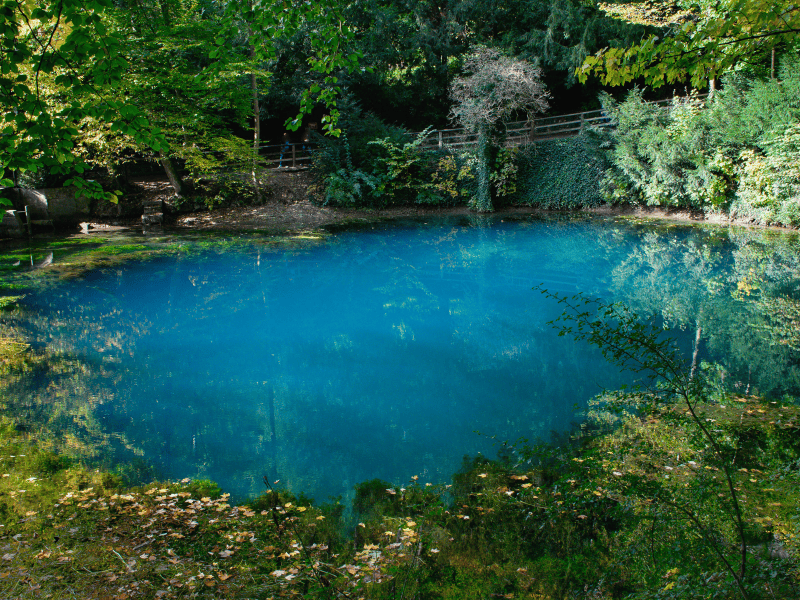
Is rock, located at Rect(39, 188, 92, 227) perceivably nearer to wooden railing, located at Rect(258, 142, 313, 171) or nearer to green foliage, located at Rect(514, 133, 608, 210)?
wooden railing, located at Rect(258, 142, 313, 171)

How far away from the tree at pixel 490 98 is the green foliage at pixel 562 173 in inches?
56.7

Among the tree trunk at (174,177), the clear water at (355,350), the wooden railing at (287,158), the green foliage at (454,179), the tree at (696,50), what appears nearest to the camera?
the tree at (696,50)

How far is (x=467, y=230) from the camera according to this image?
17297 mm

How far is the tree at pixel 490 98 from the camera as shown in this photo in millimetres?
18891

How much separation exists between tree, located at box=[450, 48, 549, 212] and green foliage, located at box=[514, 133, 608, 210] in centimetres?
144

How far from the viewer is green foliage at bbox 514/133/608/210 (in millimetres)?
19344

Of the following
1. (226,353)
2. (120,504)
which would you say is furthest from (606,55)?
(226,353)

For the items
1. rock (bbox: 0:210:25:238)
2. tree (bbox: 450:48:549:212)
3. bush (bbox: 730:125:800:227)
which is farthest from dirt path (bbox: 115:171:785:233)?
rock (bbox: 0:210:25:238)

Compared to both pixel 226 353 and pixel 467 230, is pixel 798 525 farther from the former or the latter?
pixel 467 230

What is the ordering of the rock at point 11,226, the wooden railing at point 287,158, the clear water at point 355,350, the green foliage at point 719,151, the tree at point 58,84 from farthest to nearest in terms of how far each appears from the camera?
the wooden railing at point 287,158 → the rock at point 11,226 → the green foliage at point 719,151 → the clear water at point 355,350 → the tree at point 58,84

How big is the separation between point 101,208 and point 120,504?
17762 millimetres

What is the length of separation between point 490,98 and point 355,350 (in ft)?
48.0

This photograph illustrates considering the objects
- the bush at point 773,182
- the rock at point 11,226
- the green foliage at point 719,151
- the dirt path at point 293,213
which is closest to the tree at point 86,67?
the rock at point 11,226

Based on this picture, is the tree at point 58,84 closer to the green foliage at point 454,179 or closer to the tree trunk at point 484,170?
the tree trunk at point 484,170
